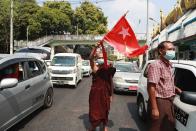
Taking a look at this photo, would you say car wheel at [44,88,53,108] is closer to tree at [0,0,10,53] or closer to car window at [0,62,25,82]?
car window at [0,62,25,82]

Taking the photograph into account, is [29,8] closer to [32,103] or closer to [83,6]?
[83,6]

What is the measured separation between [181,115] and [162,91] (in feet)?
1.47

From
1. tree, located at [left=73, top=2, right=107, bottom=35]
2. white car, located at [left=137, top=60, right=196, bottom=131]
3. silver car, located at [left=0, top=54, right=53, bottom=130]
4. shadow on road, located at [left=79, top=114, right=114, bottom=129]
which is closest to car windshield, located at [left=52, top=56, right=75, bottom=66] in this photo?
silver car, located at [left=0, top=54, right=53, bottom=130]

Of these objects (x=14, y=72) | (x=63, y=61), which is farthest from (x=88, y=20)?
(x=14, y=72)

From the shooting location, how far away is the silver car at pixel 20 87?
21.3ft

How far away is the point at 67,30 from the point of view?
7475 centimetres

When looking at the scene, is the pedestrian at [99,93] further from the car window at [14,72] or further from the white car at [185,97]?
the car window at [14,72]

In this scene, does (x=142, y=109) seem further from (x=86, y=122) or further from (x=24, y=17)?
(x=24, y=17)

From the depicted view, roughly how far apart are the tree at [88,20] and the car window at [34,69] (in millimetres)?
66220

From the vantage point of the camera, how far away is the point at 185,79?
5730mm

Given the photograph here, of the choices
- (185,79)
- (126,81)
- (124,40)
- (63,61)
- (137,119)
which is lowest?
(137,119)

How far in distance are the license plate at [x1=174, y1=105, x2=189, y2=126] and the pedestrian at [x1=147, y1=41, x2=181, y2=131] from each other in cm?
11

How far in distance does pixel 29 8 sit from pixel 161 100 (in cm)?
6797

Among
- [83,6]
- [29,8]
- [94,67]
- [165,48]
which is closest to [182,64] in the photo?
[165,48]
